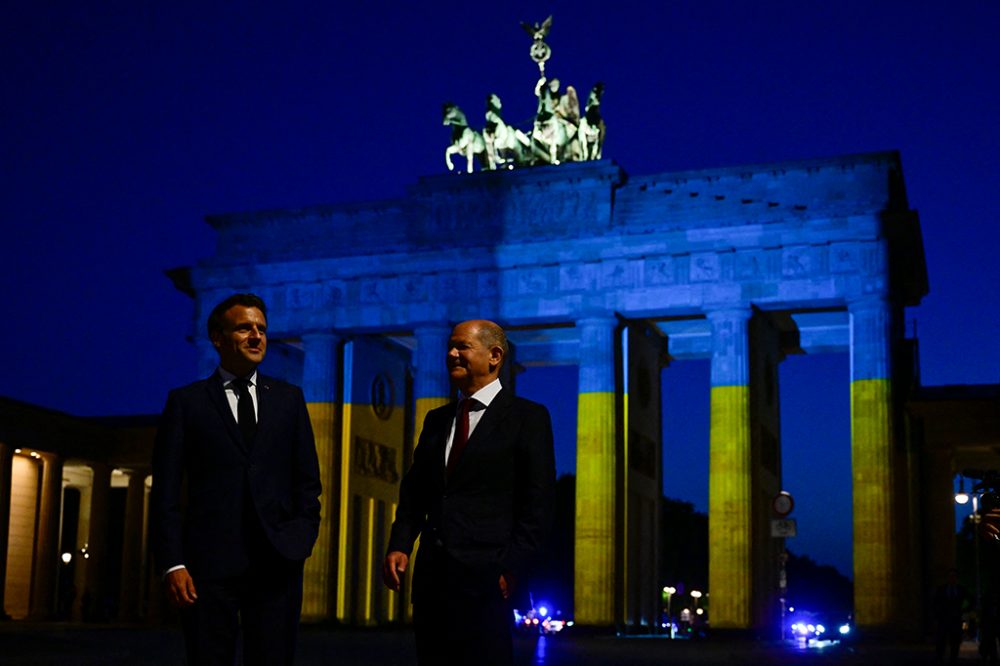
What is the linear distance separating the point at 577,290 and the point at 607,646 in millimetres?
17969

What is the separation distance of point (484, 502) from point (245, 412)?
1539mm

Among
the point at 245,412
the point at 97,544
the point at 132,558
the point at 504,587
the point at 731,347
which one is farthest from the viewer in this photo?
the point at 132,558

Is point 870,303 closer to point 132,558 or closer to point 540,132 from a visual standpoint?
point 540,132

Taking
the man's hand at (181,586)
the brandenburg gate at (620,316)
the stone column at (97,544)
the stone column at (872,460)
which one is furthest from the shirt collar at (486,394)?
the stone column at (97,544)

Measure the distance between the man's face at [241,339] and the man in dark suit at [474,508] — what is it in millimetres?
1108

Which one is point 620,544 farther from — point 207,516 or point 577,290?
point 207,516

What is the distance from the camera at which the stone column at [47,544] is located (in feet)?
197

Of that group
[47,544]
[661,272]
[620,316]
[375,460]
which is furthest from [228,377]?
[47,544]

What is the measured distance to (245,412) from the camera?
878cm

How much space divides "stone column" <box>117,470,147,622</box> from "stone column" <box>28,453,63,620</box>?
418cm

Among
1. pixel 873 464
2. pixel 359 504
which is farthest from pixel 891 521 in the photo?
pixel 359 504

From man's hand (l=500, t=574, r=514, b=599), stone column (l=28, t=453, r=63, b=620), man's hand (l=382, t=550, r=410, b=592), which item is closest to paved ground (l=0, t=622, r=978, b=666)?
man's hand (l=382, t=550, r=410, b=592)

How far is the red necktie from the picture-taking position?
849 cm

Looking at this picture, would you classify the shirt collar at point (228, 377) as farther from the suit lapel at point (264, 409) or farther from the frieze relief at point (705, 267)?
the frieze relief at point (705, 267)
